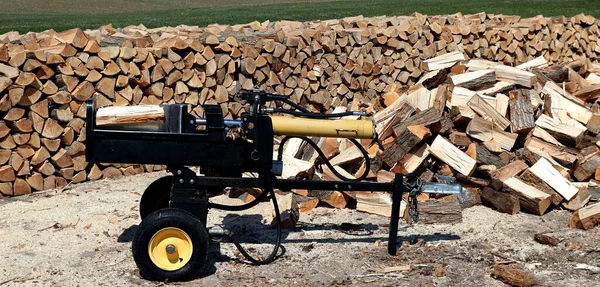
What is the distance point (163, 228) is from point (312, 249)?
1.33 m

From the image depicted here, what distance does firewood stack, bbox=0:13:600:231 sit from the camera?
279 inches

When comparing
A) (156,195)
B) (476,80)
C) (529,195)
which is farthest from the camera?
(476,80)

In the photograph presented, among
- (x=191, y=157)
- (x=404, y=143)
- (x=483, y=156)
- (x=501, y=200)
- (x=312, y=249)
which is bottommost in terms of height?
(x=312, y=249)

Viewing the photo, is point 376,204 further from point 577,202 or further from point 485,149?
point 577,202

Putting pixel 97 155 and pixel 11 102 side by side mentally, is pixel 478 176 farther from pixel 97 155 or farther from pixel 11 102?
pixel 11 102

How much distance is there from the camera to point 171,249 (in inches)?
202

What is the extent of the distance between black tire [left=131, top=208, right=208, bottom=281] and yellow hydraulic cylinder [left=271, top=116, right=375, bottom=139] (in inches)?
33.9

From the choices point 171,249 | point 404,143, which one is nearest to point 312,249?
point 171,249

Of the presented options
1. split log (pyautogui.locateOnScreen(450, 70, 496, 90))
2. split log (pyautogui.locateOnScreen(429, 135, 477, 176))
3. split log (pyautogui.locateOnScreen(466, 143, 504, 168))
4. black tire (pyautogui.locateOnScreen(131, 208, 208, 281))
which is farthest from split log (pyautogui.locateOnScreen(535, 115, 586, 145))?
black tire (pyautogui.locateOnScreen(131, 208, 208, 281))

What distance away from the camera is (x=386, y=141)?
7.41 m

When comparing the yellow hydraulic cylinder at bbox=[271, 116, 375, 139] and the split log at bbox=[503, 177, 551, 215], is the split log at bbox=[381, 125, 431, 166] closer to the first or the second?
the split log at bbox=[503, 177, 551, 215]

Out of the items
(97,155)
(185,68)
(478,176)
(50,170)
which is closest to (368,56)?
(185,68)

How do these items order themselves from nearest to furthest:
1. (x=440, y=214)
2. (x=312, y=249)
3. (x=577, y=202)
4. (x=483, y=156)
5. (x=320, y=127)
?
(x=320, y=127), (x=312, y=249), (x=440, y=214), (x=577, y=202), (x=483, y=156)

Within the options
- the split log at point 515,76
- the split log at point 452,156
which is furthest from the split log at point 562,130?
the split log at point 452,156
